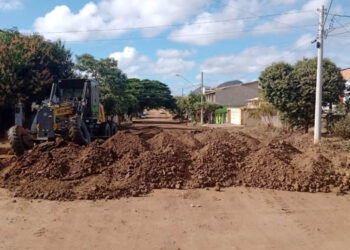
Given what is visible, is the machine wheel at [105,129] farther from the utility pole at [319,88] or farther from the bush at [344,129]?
the bush at [344,129]

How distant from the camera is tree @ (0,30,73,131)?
19.2 m

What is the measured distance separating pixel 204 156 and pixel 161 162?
1.13 m

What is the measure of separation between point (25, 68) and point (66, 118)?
9125 millimetres

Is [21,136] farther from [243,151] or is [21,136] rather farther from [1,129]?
[1,129]

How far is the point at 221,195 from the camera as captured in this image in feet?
25.1

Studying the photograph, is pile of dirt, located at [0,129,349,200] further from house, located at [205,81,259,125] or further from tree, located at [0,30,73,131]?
house, located at [205,81,259,125]

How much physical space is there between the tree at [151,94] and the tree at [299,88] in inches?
1885

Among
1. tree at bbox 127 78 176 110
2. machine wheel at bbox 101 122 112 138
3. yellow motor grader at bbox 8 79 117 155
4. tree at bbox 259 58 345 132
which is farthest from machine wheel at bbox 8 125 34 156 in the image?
tree at bbox 127 78 176 110

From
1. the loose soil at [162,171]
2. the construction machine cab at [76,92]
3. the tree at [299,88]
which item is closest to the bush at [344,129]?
the tree at [299,88]

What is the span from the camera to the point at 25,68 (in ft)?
67.4

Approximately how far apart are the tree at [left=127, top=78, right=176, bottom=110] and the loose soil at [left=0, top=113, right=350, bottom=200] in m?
59.0

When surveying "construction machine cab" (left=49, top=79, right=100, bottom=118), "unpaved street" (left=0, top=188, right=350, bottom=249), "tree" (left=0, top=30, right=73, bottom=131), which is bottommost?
"unpaved street" (left=0, top=188, right=350, bottom=249)

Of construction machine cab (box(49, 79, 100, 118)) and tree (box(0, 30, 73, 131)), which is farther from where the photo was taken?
tree (box(0, 30, 73, 131))

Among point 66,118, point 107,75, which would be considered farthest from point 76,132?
point 107,75
